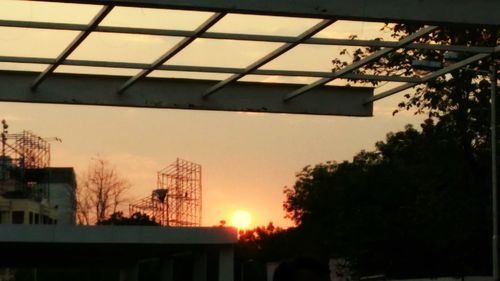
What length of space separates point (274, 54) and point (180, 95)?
9.09 feet

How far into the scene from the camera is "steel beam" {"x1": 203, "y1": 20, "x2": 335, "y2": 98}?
1238 centimetres

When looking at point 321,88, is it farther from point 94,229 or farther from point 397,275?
point 397,275

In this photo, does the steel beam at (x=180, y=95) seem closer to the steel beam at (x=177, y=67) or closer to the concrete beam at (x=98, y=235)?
the steel beam at (x=177, y=67)

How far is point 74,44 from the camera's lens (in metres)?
12.9

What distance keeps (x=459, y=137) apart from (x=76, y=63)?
88.6 ft

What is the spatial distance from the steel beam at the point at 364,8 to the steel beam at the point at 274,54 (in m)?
0.87

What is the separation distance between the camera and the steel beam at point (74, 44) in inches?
461

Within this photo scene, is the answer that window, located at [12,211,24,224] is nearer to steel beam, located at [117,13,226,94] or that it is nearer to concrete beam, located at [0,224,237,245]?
concrete beam, located at [0,224,237,245]

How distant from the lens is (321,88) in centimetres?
1664

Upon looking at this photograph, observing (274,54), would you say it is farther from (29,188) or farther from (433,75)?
(29,188)

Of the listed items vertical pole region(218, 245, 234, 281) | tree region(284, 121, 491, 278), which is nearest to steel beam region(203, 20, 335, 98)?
tree region(284, 121, 491, 278)

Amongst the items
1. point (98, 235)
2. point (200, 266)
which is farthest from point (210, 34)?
point (200, 266)

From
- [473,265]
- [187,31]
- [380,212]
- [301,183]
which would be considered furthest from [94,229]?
[301,183]

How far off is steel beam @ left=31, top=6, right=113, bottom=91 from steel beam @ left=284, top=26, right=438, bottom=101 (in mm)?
3204
